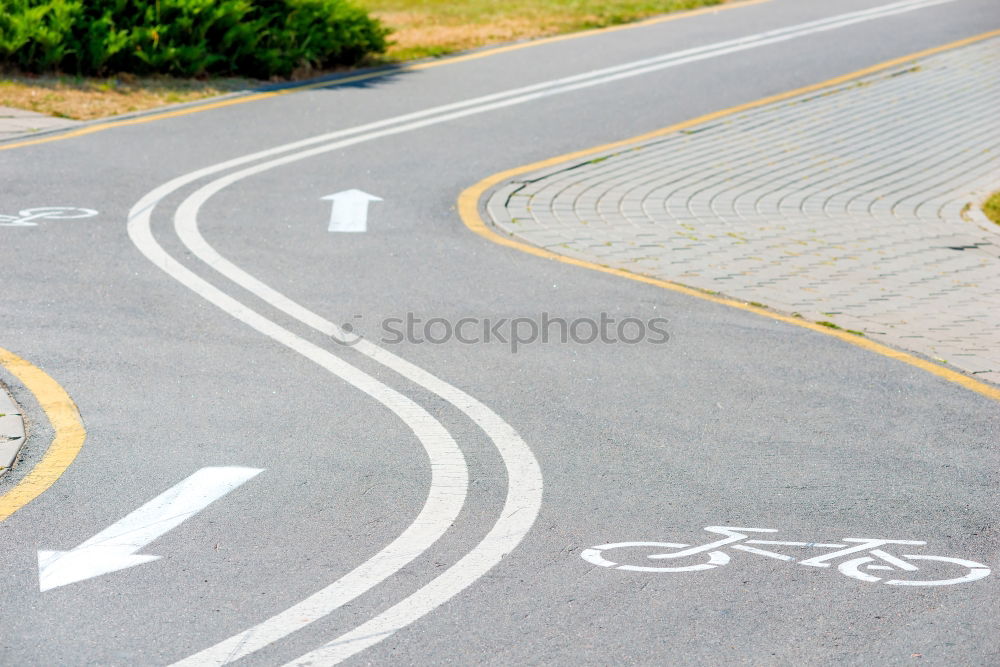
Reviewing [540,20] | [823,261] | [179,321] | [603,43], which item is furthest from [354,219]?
[540,20]

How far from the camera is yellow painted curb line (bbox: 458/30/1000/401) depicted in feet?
25.7

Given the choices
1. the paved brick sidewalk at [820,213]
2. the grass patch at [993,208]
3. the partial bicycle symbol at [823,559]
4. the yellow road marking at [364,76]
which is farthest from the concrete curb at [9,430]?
the grass patch at [993,208]

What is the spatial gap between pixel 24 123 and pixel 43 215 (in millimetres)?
3662

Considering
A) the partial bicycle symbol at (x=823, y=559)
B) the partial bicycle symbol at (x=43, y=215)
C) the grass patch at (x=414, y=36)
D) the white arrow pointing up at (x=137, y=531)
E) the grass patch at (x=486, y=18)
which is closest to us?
the white arrow pointing up at (x=137, y=531)

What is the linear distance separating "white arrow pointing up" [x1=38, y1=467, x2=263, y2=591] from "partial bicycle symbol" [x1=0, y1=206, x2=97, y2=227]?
5.23m

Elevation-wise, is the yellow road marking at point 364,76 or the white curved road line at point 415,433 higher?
the yellow road marking at point 364,76

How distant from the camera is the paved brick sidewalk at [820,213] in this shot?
363 inches

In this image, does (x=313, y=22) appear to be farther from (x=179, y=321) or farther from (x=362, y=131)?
(x=179, y=321)

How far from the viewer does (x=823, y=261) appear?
10281 millimetres

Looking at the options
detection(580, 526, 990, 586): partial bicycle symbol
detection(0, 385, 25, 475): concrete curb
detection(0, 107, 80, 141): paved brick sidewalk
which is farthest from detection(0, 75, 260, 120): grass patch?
detection(580, 526, 990, 586): partial bicycle symbol

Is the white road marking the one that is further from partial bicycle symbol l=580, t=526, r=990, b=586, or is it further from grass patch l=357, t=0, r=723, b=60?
grass patch l=357, t=0, r=723, b=60

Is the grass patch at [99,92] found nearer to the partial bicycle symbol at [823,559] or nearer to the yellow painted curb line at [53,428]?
the yellow painted curb line at [53,428]

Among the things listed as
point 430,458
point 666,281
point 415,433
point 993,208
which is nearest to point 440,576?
point 430,458

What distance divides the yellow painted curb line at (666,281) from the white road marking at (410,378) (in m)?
2.07
